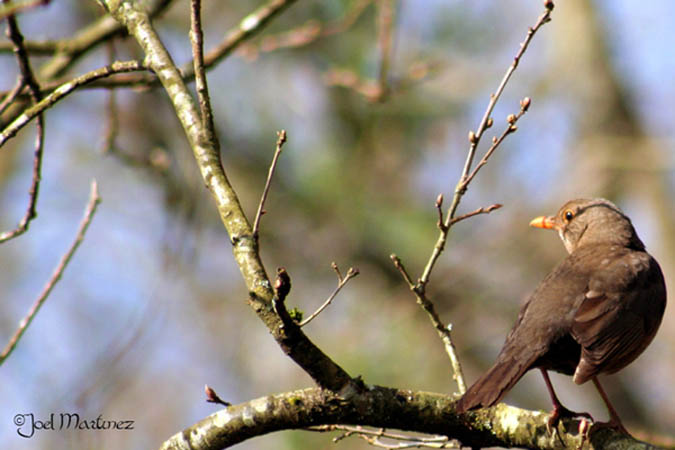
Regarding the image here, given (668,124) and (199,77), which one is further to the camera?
(668,124)

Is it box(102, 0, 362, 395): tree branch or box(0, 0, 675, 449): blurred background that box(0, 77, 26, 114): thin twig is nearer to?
box(102, 0, 362, 395): tree branch

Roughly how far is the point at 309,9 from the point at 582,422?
347 inches

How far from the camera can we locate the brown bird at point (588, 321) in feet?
13.0

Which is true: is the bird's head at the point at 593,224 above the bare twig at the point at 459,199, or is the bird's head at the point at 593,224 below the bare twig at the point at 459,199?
above

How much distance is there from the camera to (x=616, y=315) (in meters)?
4.23

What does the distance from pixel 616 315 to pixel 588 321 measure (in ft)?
0.57

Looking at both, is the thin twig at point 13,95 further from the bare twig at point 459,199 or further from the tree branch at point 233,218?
the bare twig at point 459,199

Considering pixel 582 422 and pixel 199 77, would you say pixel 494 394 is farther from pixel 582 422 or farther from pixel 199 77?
pixel 199 77

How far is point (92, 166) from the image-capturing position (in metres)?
12.0

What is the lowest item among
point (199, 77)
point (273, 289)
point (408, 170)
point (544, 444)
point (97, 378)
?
point (544, 444)

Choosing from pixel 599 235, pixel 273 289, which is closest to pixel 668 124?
pixel 599 235

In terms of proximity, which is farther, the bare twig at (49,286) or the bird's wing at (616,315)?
the bird's wing at (616,315)

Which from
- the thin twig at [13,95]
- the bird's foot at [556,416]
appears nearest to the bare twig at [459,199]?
the bird's foot at [556,416]

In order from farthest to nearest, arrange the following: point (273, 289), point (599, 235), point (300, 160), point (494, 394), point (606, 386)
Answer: point (300, 160) < point (606, 386) < point (599, 235) < point (494, 394) < point (273, 289)
